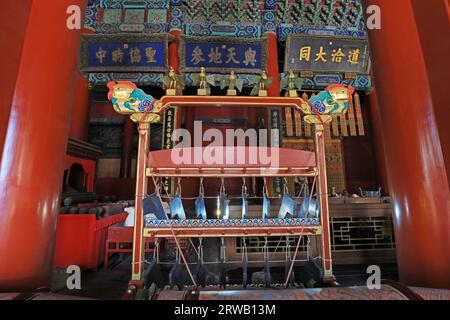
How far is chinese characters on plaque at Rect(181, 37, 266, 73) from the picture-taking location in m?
5.21

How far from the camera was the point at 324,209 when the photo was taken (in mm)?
1627

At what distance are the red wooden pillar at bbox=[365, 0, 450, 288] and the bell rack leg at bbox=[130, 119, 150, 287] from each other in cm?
182

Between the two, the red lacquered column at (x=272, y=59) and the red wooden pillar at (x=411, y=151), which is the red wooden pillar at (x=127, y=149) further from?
the red wooden pillar at (x=411, y=151)

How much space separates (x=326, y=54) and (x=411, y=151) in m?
5.15

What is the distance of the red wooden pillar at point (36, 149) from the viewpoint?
1185 millimetres

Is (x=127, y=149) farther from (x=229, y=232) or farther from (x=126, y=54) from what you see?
(x=229, y=232)

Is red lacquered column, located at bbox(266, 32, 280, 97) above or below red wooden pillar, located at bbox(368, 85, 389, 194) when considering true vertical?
above

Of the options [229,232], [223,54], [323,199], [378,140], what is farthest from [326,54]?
[229,232]

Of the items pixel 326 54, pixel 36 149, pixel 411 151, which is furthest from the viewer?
pixel 326 54

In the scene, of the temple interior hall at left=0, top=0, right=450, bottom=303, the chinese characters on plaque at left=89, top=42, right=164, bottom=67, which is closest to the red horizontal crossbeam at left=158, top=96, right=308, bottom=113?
the temple interior hall at left=0, top=0, right=450, bottom=303

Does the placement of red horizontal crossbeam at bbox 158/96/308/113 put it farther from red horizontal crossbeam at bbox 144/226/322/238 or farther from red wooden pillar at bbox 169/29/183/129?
red wooden pillar at bbox 169/29/183/129

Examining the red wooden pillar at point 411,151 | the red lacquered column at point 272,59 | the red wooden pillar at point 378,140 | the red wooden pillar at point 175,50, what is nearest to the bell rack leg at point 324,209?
the red wooden pillar at point 411,151

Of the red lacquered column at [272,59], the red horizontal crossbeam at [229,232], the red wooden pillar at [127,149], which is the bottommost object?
the red horizontal crossbeam at [229,232]

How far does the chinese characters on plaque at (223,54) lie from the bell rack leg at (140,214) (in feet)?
13.8
